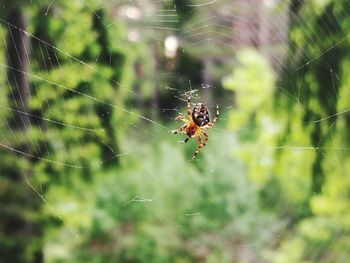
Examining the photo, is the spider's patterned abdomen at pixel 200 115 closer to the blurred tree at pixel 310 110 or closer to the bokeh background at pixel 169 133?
the bokeh background at pixel 169 133

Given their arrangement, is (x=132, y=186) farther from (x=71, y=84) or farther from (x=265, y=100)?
(x=265, y=100)

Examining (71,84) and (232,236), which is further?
(232,236)

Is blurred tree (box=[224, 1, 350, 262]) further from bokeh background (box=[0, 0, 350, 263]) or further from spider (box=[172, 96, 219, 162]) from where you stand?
spider (box=[172, 96, 219, 162])

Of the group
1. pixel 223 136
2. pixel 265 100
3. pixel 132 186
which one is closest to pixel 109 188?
pixel 132 186

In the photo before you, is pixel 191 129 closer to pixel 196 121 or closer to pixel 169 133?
pixel 196 121

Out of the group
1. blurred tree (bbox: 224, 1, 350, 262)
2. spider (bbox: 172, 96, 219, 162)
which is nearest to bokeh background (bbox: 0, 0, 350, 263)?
blurred tree (bbox: 224, 1, 350, 262)

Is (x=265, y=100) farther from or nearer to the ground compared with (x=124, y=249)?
farther from the ground

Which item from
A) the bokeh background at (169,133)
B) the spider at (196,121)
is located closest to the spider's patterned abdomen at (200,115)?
the spider at (196,121)
